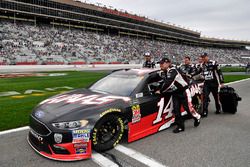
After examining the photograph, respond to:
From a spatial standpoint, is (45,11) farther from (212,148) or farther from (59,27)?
(212,148)

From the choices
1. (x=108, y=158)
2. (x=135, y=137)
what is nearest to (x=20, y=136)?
(x=108, y=158)

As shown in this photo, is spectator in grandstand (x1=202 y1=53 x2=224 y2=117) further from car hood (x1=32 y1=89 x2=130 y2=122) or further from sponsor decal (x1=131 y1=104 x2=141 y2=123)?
car hood (x1=32 y1=89 x2=130 y2=122)

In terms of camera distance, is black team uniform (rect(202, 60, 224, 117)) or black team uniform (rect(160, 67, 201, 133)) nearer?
black team uniform (rect(160, 67, 201, 133))

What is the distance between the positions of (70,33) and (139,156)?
4495 centimetres

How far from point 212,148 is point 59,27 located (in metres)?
47.5

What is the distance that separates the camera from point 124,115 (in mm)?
3410

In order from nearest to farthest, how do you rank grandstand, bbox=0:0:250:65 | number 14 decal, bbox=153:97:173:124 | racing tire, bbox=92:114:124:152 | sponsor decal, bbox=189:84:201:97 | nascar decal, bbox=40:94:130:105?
racing tire, bbox=92:114:124:152
nascar decal, bbox=40:94:130:105
number 14 decal, bbox=153:97:173:124
sponsor decal, bbox=189:84:201:97
grandstand, bbox=0:0:250:65

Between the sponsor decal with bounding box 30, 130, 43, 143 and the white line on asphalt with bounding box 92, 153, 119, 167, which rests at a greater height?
the sponsor decal with bounding box 30, 130, 43, 143

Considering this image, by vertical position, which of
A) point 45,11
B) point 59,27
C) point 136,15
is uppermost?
point 136,15

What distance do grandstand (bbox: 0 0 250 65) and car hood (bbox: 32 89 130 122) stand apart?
25664 mm

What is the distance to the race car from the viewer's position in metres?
2.86

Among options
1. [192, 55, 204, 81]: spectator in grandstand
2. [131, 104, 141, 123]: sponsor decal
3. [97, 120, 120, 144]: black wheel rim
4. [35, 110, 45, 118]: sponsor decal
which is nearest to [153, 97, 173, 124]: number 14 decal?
[131, 104, 141, 123]: sponsor decal

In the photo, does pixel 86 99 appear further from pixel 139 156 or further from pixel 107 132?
pixel 139 156

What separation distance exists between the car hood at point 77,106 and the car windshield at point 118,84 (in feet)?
0.80
